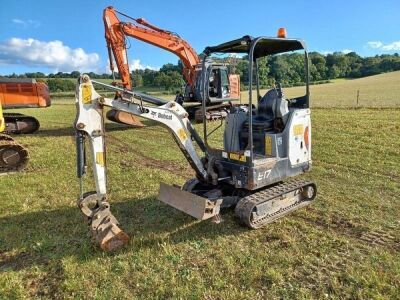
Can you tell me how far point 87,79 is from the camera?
15.3 ft

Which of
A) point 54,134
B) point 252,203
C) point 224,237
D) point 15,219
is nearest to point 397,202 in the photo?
point 252,203

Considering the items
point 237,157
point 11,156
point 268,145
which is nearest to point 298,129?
point 268,145

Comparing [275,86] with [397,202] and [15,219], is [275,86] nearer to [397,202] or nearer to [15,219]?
[397,202]

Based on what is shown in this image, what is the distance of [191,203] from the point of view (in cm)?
547

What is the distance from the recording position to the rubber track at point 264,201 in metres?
5.39

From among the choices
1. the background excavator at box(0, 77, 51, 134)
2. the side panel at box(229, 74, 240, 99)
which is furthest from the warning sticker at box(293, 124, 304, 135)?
the side panel at box(229, 74, 240, 99)

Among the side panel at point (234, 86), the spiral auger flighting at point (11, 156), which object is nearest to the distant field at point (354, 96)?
the side panel at point (234, 86)

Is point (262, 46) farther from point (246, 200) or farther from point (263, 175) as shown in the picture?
point (246, 200)

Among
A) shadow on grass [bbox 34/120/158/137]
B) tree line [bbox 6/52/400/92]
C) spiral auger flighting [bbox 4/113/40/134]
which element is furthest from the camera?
shadow on grass [bbox 34/120/158/137]

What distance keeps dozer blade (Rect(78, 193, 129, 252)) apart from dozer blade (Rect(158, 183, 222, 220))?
1.03m

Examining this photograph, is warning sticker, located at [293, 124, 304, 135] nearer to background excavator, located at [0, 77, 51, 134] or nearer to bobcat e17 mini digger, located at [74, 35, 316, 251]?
bobcat e17 mini digger, located at [74, 35, 316, 251]

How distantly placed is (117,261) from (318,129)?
35.3 feet

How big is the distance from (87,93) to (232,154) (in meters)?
2.36

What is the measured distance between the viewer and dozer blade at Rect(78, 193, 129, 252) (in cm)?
489
